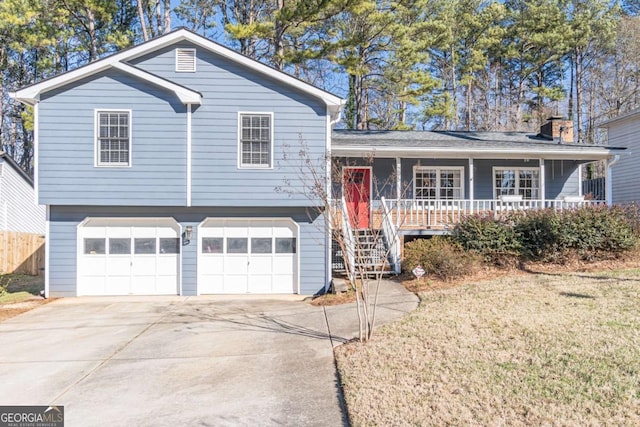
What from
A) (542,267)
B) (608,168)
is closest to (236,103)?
(542,267)

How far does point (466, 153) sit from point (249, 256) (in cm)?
798

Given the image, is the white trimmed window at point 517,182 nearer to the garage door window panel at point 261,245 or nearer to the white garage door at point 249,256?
the white garage door at point 249,256

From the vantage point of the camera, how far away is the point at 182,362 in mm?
5832

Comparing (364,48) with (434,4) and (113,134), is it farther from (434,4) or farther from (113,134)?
(113,134)

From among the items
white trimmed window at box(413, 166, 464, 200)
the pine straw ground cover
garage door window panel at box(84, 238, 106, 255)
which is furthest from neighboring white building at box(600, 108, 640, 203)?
garage door window panel at box(84, 238, 106, 255)

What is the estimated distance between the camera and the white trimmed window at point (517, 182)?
14.9m

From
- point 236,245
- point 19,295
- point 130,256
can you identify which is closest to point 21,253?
point 19,295

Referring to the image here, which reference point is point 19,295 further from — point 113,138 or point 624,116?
point 624,116

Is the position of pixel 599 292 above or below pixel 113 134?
below

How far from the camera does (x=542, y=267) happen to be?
10.2 meters

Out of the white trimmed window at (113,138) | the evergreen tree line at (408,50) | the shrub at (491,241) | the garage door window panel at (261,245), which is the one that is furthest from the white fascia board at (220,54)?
the shrub at (491,241)

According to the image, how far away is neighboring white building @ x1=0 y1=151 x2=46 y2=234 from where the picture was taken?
679 inches

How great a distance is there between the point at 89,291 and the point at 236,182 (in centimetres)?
520

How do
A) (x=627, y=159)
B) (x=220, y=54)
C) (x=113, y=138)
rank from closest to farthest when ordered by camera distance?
(x=113, y=138)
(x=220, y=54)
(x=627, y=159)
